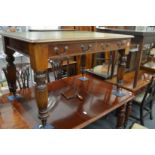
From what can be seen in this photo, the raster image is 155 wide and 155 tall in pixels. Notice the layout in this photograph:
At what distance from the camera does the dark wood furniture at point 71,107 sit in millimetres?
1296

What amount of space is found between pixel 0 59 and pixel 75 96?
1590 mm

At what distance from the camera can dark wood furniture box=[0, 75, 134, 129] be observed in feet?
4.25

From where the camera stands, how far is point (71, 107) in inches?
61.1

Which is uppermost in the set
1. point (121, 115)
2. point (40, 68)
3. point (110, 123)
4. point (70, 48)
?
point (70, 48)

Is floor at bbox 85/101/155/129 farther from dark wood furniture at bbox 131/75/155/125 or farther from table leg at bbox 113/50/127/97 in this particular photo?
table leg at bbox 113/50/127/97

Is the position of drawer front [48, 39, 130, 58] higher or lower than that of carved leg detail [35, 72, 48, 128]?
higher

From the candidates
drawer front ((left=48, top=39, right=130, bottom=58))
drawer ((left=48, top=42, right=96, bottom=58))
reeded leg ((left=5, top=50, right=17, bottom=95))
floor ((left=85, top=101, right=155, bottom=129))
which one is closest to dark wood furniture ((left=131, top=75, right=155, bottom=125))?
floor ((left=85, top=101, right=155, bottom=129))

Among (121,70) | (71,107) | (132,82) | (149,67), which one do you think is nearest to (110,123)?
(132,82)

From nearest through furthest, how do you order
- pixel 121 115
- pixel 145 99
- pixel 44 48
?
1. pixel 44 48
2. pixel 121 115
3. pixel 145 99

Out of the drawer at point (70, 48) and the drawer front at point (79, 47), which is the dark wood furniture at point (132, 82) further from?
the drawer at point (70, 48)

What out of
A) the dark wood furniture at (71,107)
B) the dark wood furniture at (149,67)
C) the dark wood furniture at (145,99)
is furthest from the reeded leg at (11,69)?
the dark wood furniture at (149,67)

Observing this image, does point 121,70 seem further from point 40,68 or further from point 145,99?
point 40,68

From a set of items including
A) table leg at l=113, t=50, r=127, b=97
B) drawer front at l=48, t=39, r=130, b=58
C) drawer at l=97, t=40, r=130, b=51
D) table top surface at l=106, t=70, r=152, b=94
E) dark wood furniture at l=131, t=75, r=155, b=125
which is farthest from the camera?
table top surface at l=106, t=70, r=152, b=94
